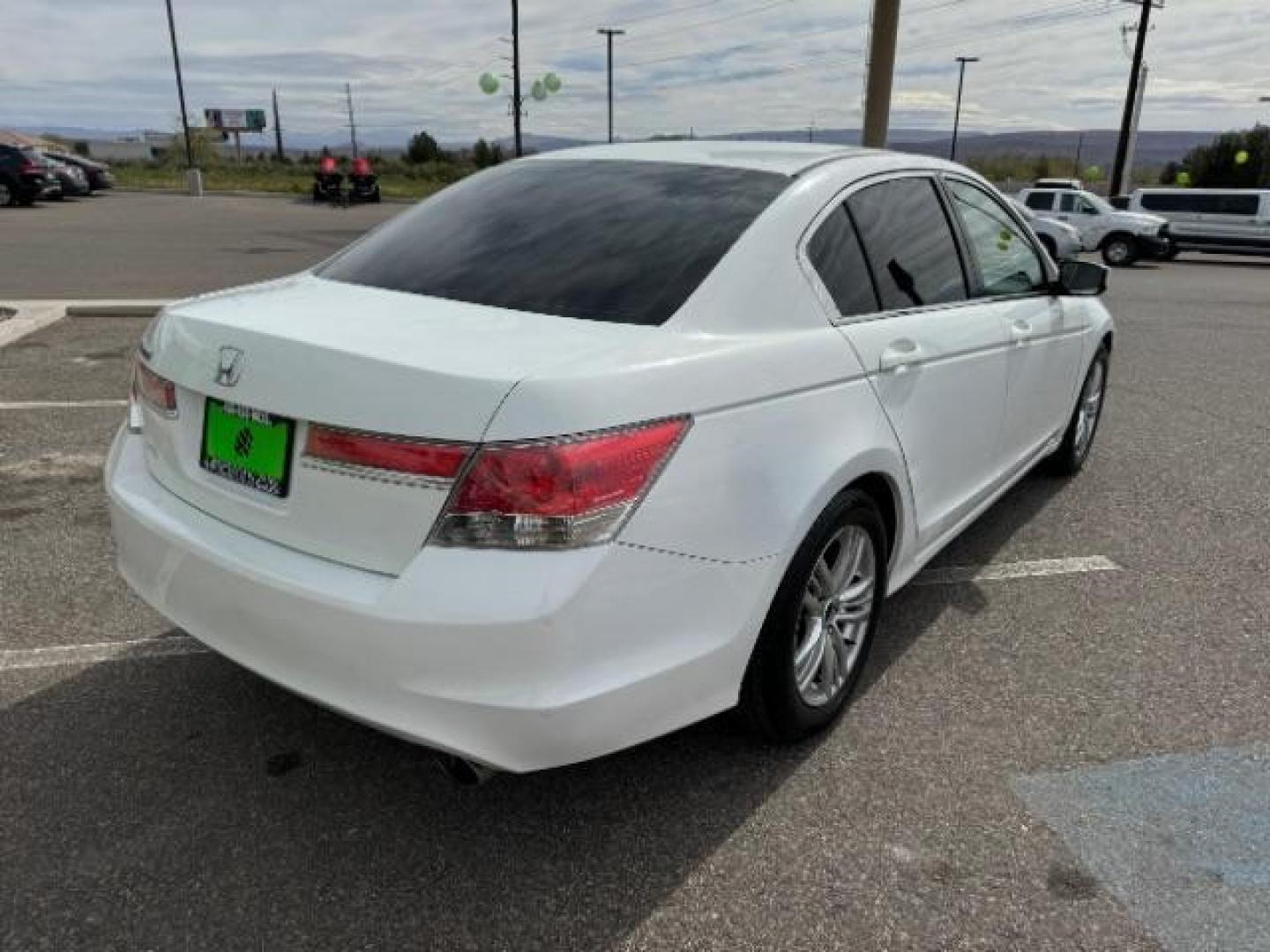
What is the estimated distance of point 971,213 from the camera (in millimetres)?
3834

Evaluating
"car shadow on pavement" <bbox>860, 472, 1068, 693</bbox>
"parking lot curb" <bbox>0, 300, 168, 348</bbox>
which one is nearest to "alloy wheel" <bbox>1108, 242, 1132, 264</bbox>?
"car shadow on pavement" <bbox>860, 472, 1068, 693</bbox>

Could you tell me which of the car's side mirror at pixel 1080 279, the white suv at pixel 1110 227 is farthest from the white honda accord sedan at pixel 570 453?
the white suv at pixel 1110 227

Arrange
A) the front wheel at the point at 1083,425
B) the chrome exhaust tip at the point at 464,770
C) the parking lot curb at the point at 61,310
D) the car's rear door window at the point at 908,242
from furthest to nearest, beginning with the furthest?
the parking lot curb at the point at 61,310 → the front wheel at the point at 1083,425 → the car's rear door window at the point at 908,242 → the chrome exhaust tip at the point at 464,770

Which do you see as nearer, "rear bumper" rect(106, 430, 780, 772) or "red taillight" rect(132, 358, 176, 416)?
"rear bumper" rect(106, 430, 780, 772)

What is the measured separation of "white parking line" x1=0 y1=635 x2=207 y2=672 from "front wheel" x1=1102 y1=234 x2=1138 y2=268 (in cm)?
2369

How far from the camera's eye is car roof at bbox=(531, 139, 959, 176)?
3135mm

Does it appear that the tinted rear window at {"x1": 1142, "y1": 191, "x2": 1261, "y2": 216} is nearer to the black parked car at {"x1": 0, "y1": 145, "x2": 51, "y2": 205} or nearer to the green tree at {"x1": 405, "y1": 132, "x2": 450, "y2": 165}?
the black parked car at {"x1": 0, "y1": 145, "x2": 51, "y2": 205}

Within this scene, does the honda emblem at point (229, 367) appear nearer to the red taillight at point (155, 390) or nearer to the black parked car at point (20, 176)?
the red taillight at point (155, 390)

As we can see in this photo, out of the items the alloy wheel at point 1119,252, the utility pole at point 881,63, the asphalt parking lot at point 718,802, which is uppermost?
the utility pole at point 881,63

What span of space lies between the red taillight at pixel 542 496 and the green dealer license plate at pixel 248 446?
1.51 ft

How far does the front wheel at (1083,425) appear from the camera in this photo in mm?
5137

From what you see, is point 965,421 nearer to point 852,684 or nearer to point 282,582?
point 852,684

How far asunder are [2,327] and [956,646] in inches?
325

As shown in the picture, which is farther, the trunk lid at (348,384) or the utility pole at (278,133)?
the utility pole at (278,133)
